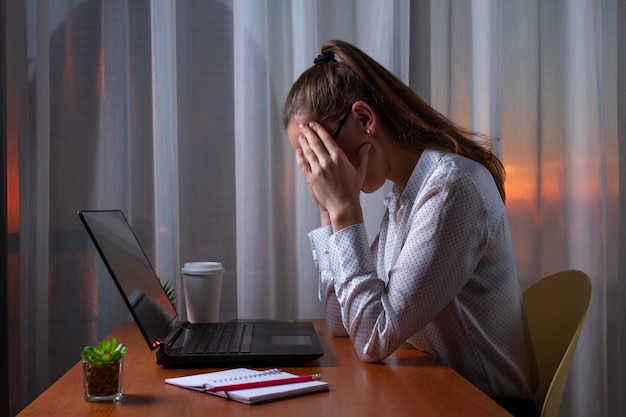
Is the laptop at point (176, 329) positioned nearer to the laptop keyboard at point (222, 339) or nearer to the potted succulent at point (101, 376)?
the laptop keyboard at point (222, 339)

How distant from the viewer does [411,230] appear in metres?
1.27

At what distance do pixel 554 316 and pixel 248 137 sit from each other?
946mm

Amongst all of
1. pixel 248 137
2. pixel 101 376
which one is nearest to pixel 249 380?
pixel 101 376

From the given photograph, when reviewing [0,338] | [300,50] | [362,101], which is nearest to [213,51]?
[300,50]

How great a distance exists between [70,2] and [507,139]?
4.21 ft

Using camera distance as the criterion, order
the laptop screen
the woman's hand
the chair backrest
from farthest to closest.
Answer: the chair backrest → the woman's hand → the laptop screen

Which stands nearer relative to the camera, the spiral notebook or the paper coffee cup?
the spiral notebook

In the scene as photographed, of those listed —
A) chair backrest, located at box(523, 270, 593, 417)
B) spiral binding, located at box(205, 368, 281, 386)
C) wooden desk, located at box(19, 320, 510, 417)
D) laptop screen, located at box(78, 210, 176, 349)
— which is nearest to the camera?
wooden desk, located at box(19, 320, 510, 417)

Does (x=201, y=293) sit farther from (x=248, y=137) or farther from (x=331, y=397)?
(x=331, y=397)

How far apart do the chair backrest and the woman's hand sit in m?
0.46

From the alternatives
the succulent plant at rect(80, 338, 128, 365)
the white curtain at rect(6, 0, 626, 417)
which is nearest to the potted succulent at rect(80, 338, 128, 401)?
the succulent plant at rect(80, 338, 128, 365)

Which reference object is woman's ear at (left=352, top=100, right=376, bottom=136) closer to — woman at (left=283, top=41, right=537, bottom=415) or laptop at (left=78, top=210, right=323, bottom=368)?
woman at (left=283, top=41, right=537, bottom=415)

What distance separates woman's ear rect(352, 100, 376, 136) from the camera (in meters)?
1.40

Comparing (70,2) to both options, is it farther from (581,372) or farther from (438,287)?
(581,372)
